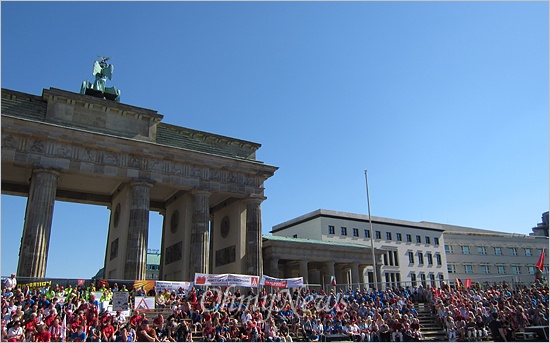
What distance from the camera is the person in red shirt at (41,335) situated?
17030mm

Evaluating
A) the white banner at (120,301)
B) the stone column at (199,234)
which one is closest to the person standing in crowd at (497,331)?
the white banner at (120,301)

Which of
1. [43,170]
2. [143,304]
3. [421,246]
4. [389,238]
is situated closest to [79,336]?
[143,304]

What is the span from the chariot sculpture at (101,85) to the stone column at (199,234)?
10928 millimetres

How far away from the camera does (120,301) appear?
22.8 metres

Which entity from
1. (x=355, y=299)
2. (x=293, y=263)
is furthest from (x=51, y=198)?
(x=293, y=263)

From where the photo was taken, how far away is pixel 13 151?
2984 centimetres

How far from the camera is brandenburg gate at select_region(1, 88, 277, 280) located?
30.5 meters

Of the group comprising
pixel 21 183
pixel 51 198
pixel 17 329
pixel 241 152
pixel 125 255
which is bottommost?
pixel 17 329

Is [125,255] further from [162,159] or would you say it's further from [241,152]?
[241,152]

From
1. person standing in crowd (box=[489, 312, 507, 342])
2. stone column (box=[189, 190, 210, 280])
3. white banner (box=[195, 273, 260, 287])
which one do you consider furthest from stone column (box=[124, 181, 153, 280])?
person standing in crowd (box=[489, 312, 507, 342])

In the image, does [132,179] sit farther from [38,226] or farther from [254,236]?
[254,236]

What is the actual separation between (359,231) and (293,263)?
1812cm

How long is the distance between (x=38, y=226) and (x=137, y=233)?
6477mm

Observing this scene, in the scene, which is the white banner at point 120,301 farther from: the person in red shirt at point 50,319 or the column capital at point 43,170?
the column capital at point 43,170
